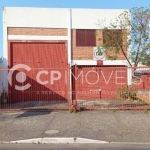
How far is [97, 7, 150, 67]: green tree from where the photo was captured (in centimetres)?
1631

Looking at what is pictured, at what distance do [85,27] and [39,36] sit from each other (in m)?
3.57

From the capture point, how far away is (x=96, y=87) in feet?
55.6

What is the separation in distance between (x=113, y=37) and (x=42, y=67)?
578 cm

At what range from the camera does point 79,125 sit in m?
8.86

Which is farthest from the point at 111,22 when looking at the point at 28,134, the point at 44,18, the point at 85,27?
the point at 28,134

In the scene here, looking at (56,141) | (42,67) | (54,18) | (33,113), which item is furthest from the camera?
(42,67)

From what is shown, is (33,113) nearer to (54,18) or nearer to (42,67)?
(42,67)

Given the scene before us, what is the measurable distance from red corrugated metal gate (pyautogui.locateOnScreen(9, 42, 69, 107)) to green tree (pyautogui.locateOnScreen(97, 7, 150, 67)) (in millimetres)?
3530

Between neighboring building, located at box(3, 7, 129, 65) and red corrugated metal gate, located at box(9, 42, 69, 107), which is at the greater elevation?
neighboring building, located at box(3, 7, 129, 65)

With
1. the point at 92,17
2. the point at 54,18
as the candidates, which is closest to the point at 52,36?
the point at 54,18

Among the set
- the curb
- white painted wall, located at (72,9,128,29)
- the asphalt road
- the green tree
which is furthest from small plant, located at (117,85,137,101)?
the asphalt road

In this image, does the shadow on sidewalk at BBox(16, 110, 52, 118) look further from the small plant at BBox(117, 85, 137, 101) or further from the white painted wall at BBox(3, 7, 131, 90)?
the white painted wall at BBox(3, 7, 131, 90)

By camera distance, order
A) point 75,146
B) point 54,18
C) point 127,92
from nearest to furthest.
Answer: point 75,146 → point 127,92 → point 54,18

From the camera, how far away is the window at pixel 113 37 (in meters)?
16.7
